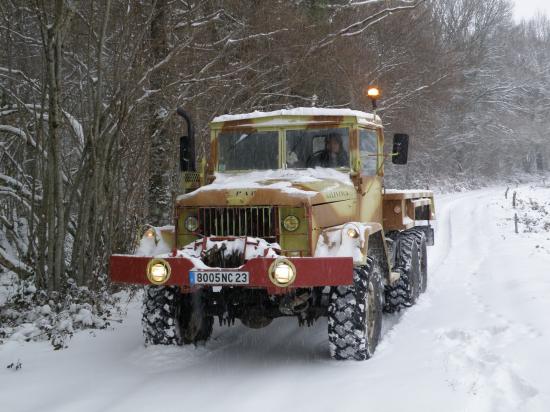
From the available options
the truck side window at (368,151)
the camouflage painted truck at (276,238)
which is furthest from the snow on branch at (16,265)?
the truck side window at (368,151)

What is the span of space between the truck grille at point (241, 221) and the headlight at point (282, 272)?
0.51m

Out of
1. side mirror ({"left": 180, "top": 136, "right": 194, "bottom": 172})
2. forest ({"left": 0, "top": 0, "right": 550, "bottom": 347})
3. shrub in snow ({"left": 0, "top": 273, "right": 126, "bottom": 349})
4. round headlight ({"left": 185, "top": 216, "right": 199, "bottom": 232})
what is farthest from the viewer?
forest ({"left": 0, "top": 0, "right": 550, "bottom": 347})

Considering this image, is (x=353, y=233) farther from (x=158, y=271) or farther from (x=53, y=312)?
(x=53, y=312)

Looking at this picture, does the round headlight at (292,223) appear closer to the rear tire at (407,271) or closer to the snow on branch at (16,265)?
the rear tire at (407,271)

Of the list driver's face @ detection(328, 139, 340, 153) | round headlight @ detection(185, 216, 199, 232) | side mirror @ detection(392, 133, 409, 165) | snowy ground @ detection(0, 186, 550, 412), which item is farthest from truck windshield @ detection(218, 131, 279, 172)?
snowy ground @ detection(0, 186, 550, 412)

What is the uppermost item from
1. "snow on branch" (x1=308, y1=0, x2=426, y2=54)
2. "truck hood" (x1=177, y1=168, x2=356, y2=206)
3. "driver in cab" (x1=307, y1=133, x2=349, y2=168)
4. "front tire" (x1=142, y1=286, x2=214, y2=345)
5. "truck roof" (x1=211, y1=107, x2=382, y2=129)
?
"snow on branch" (x1=308, y1=0, x2=426, y2=54)

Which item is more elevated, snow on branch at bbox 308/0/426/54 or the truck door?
snow on branch at bbox 308/0/426/54

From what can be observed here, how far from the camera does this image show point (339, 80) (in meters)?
15.4

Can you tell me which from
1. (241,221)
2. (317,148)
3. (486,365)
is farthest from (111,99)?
(486,365)

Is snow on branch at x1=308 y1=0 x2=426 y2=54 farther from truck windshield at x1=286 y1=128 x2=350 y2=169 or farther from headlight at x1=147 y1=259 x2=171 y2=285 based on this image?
headlight at x1=147 y1=259 x2=171 y2=285

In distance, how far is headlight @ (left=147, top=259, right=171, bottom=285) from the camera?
508cm

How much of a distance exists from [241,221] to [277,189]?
0.43 m

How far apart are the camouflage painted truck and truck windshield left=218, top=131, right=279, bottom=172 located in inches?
0.4

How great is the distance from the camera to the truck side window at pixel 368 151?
6.44 meters
